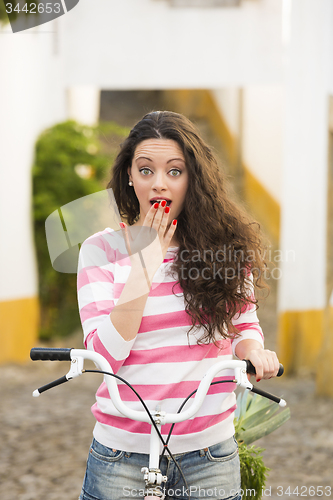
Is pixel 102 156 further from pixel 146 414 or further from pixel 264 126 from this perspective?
pixel 146 414

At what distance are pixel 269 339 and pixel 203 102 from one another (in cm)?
332

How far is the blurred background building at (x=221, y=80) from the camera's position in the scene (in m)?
5.02

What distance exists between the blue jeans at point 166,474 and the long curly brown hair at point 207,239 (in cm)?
28

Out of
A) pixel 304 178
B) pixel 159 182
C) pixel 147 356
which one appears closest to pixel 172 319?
pixel 147 356

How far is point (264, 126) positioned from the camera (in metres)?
5.69

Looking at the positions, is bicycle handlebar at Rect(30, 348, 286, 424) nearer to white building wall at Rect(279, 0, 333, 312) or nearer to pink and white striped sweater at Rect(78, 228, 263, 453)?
pink and white striped sweater at Rect(78, 228, 263, 453)

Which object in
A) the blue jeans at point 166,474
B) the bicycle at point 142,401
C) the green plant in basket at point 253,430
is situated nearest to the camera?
the bicycle at point 142,401

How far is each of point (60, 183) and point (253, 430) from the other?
14.4 ft

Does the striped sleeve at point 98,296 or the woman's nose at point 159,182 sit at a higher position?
the woman's nose at point 159,182

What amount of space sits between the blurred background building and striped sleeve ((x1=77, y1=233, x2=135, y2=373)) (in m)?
3.98

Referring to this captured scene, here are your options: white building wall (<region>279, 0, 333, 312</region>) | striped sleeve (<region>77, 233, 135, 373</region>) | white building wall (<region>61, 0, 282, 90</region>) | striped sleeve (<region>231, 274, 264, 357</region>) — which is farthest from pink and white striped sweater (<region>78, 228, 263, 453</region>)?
white building wall (<region>61, 0, 282, 90</region>)

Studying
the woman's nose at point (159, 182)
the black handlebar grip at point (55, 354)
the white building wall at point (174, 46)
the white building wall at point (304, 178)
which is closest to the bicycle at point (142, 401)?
the black handlebar grip at point (55, 354)

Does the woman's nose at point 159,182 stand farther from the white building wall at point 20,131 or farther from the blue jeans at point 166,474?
the white building wall at point 20,131

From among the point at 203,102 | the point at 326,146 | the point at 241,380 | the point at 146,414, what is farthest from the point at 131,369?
the point at 203,102
